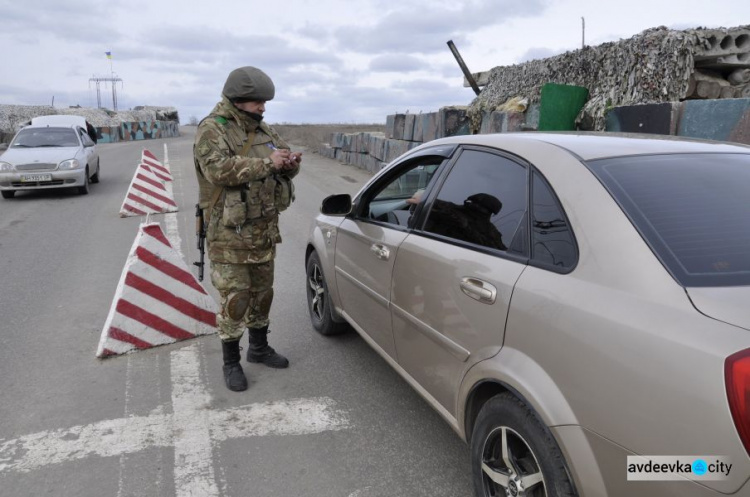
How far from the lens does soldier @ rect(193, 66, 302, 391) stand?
11.5 feet

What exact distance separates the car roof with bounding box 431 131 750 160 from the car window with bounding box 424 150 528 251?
0.12 m

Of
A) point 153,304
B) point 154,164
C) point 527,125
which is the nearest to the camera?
point 153,304

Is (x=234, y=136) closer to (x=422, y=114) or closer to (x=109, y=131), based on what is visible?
(x=422, y=114)

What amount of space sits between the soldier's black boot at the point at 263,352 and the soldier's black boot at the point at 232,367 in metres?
0.26

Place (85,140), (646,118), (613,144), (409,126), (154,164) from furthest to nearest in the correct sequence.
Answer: (409,126) → (85,140) → (154,164) → (646,118) → (613,144)

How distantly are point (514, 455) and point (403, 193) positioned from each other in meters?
2.19

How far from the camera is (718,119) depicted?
6.34m

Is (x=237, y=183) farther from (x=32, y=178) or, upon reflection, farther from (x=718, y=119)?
(x=32, y=178)

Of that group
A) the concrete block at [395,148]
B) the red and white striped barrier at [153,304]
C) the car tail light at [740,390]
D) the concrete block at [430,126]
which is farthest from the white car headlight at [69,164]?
the car tail light at [740,390]

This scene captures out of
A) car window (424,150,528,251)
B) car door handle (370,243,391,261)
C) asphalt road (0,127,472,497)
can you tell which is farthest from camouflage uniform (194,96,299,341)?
car window (424,150,528,251)

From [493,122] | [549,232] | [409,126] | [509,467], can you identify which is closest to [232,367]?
[509,467]

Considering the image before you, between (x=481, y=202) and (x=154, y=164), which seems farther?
(x=154, y=164)

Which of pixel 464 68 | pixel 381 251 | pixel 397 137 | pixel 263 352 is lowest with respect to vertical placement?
pixel 263 352

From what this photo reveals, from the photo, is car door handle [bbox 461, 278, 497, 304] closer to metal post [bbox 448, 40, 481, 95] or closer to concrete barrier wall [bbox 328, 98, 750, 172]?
concrete barrier wall [bbox 328, 98, 750, 172]
